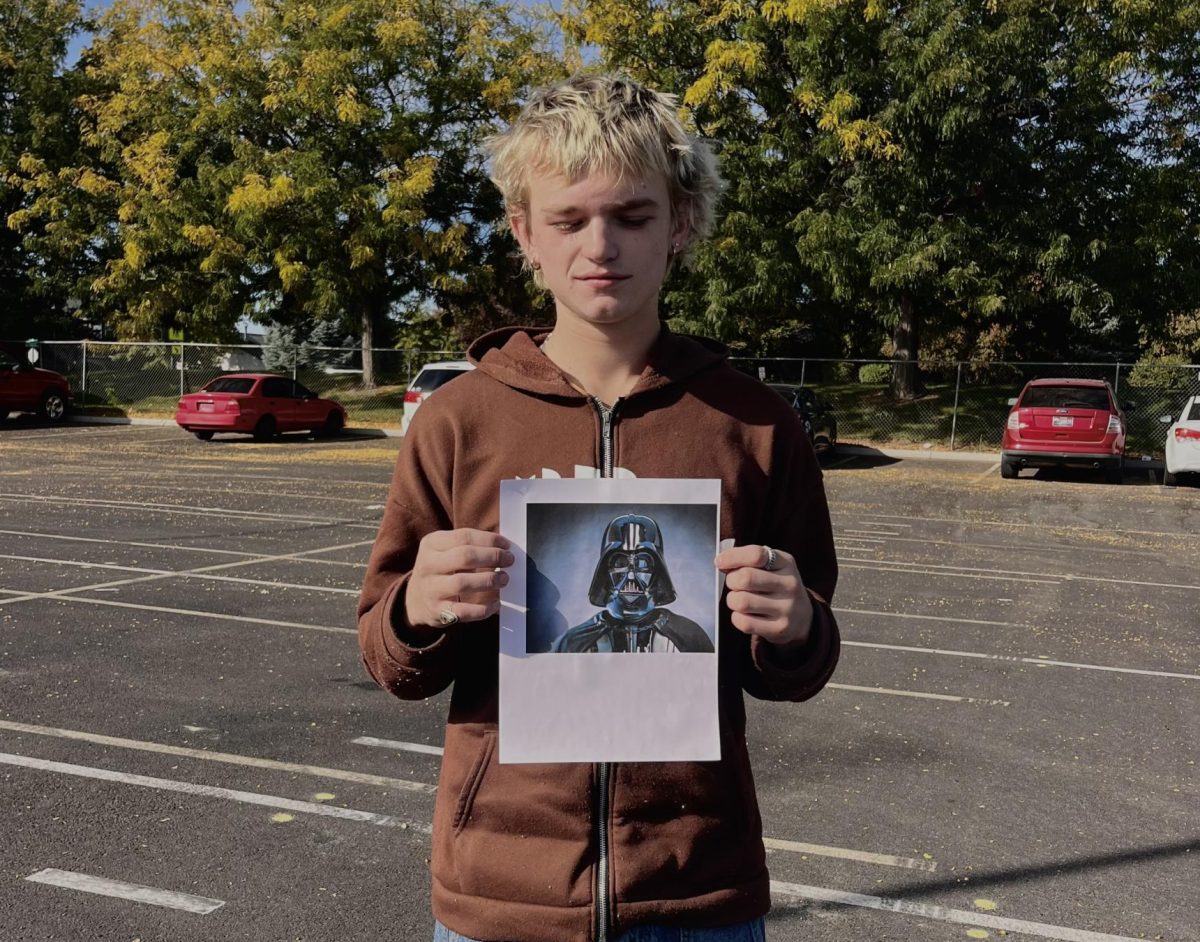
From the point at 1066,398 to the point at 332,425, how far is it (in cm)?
1599

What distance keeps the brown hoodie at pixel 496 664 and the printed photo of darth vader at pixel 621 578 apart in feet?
0.30

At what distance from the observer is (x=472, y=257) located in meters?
32.0

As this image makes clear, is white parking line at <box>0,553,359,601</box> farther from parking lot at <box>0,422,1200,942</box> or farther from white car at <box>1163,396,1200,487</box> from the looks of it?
white car at <box>1163,396,1200,487</box>

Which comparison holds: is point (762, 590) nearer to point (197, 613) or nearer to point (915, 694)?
point (915, 694)

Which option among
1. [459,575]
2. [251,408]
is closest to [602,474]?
[459,575]

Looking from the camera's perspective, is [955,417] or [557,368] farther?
[955,417]

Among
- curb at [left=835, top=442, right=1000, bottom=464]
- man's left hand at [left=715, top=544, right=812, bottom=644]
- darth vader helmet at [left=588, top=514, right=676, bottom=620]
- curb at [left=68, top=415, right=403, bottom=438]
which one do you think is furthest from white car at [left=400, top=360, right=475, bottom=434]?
man's left hand at [left=715, top=544, right=812, bottom=644]

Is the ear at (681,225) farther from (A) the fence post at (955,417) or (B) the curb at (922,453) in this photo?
(A) the fence post at (955,417)

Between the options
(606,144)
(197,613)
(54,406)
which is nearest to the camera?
(606,144)

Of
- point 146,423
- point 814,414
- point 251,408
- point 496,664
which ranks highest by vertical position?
point 496,664

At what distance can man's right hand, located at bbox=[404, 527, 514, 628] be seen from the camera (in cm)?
157

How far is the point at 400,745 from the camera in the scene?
207 inches

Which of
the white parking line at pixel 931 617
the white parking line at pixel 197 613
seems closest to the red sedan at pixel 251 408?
the white parking line at pixel 197 613

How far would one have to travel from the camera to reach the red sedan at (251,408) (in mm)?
23922
